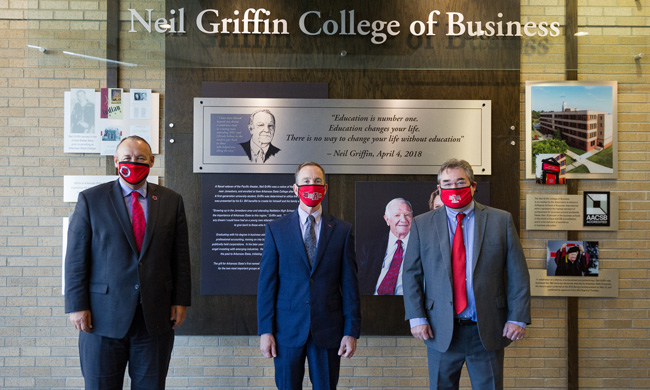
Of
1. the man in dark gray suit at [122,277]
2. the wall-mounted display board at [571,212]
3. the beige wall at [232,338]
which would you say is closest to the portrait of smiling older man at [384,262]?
the beige wall at [232,338]

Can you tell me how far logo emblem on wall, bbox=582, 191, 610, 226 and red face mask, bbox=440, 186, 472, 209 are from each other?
1.76 metres

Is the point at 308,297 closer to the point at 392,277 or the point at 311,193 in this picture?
the point at 311,193

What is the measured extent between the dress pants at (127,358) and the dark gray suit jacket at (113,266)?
2.5 inches

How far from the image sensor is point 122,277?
284 cm

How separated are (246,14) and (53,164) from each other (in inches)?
77.2

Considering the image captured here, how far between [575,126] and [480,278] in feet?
6.57

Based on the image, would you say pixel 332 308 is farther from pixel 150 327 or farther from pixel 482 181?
pixel 482 181

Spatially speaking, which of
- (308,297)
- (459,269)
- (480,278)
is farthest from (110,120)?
(480,278)

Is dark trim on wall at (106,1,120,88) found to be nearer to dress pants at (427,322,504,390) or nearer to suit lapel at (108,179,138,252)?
suit lapel at (108,179,138,252)

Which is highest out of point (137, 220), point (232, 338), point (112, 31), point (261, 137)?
point (112, 31)

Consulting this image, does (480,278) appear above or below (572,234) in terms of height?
below

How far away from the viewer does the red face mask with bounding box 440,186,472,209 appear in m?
2.77

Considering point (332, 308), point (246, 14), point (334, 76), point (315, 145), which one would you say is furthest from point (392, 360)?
point (246, 14)

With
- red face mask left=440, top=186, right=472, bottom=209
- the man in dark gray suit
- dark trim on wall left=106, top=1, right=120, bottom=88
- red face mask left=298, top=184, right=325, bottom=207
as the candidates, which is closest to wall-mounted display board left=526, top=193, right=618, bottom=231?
red face mask left=440, top=186, right=472, bottom=209
